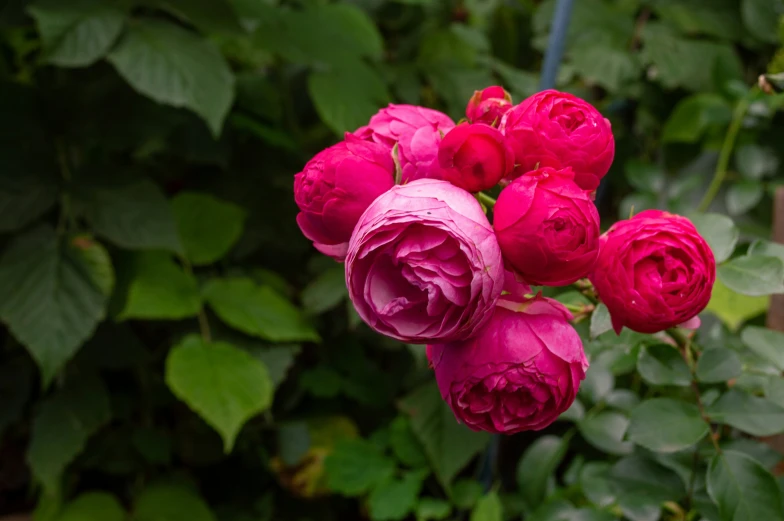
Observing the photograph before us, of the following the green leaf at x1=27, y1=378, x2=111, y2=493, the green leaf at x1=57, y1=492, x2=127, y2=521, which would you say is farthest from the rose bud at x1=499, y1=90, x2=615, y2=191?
the green leaf at x1=57, y1=492, x2=127, y2=521

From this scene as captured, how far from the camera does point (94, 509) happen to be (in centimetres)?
97

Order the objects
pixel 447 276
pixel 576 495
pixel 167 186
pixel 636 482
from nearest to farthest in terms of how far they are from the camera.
Answer: 1. pixel 447 276
2. pixel 636 482
3. pixel 576 495
4. pixel 167 186

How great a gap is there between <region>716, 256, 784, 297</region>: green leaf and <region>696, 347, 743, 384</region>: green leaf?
2.2 inches

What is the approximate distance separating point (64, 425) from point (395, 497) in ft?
1.49

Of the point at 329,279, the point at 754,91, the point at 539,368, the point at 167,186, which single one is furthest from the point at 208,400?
the point at 754,91

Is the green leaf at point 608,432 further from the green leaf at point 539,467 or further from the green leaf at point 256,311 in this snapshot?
the green leaf at point 256,311

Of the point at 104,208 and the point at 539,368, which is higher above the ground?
the point at 539,368

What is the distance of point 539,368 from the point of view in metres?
0.30

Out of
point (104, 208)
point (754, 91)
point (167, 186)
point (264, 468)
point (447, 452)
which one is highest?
point (754, 91)

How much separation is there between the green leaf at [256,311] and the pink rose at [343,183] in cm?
57

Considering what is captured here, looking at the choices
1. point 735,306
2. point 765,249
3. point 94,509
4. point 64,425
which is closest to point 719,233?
point 765,249

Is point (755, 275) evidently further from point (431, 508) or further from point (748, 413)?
point (431, 508)

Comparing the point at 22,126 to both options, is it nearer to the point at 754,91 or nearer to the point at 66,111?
the point at 66,111

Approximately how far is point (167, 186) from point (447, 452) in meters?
0.61
